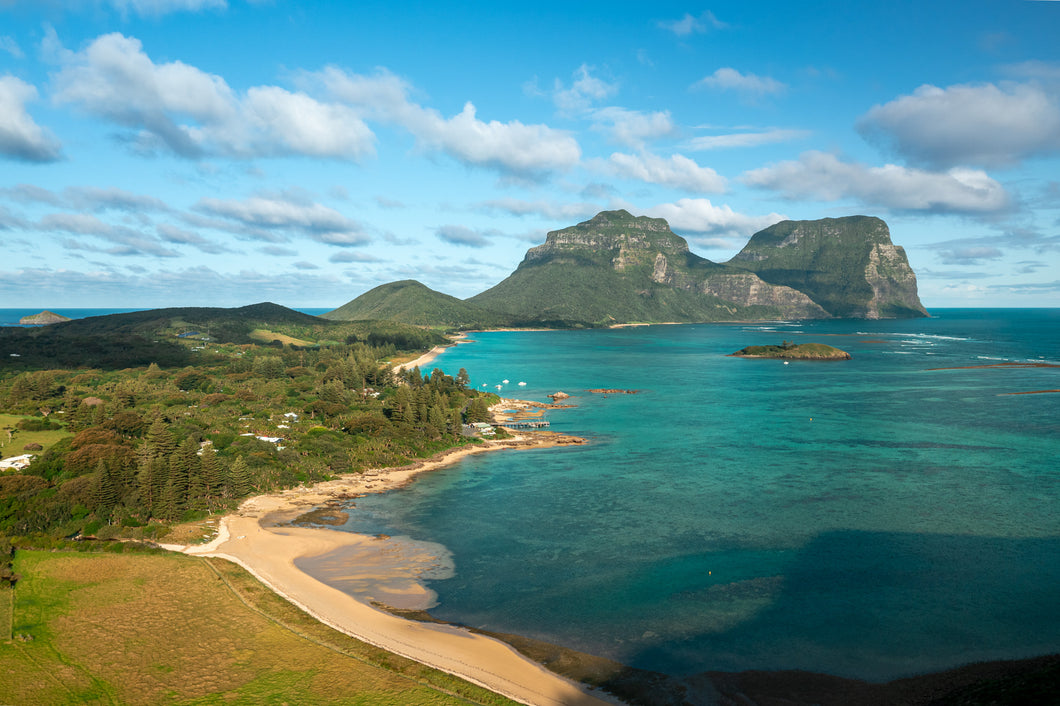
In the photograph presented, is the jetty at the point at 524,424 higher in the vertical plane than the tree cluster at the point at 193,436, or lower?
lower

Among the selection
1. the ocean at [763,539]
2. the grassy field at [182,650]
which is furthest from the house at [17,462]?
the ocean at [763,539]

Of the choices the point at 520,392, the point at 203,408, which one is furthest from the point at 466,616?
the point at 520,392

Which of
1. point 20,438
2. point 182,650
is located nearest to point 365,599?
point 182,650

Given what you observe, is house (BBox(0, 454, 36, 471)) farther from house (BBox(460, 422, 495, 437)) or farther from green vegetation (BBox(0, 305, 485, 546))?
house (BBox(460, 422, 495, 437))

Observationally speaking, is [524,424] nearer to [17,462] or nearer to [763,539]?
[763,539]

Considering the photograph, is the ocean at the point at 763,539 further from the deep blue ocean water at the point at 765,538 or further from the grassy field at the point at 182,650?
the grassy field at the point at 182,650

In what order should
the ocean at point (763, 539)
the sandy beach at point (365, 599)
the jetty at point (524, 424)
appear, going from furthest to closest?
the jetty at point (524, 424)
the ocean at point (763, 539)
the sandy beach at point (365, 599)

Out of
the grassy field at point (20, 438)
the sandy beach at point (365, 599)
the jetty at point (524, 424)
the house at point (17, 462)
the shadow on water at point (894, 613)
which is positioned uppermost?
the grassy field at point (20, 438)
